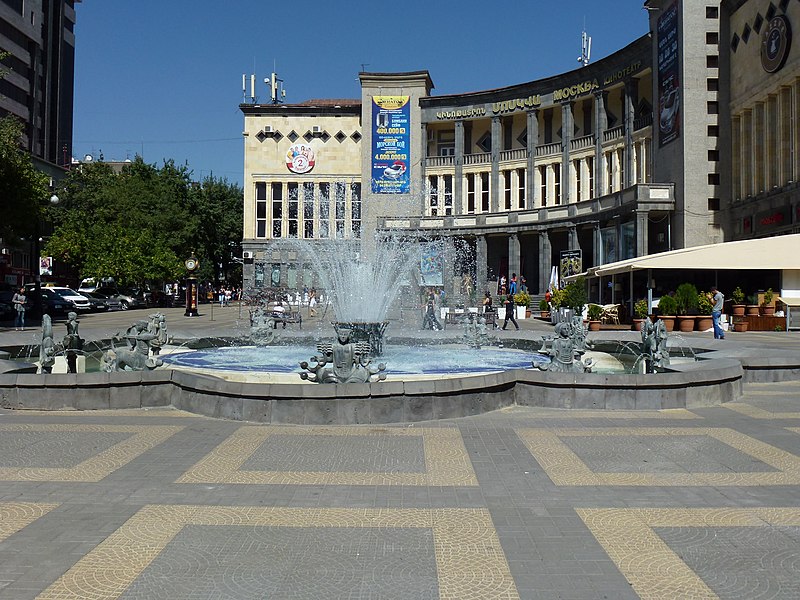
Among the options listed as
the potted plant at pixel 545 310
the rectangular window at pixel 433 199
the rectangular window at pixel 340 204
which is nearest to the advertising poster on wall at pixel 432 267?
the rectangular window at pixel 433 199

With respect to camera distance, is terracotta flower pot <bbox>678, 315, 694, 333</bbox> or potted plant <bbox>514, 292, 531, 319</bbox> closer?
terracotta flower pot <bbox>678, 315, 694, 333</bbox>

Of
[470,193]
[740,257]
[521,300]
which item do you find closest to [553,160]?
[470,193]

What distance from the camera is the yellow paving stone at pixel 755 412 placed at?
972 centimetres

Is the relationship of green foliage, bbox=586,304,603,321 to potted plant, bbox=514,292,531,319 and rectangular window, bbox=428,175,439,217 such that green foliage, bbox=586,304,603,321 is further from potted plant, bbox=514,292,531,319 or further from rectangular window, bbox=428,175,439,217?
rectangular window, bbox=428,175,439,217

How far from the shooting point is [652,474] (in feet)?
22.0

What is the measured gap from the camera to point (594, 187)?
4819 cm

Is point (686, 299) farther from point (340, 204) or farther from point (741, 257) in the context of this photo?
point (340, 204)

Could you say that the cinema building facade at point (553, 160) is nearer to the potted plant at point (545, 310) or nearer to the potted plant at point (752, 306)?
the potted plant at point (545, 310)

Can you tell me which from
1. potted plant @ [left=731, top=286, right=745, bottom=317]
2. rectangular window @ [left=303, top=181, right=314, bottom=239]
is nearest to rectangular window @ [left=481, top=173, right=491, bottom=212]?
rectangular window @ [left=303, top=181, right=314, bottom=239]

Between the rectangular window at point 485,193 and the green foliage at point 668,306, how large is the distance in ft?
97.9

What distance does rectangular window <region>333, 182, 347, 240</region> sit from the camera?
59500 millimetres

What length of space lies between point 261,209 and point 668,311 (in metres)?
43.0

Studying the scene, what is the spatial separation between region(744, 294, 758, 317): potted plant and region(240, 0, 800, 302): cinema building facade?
5.20 meters

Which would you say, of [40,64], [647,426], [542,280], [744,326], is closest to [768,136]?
[744,326]
